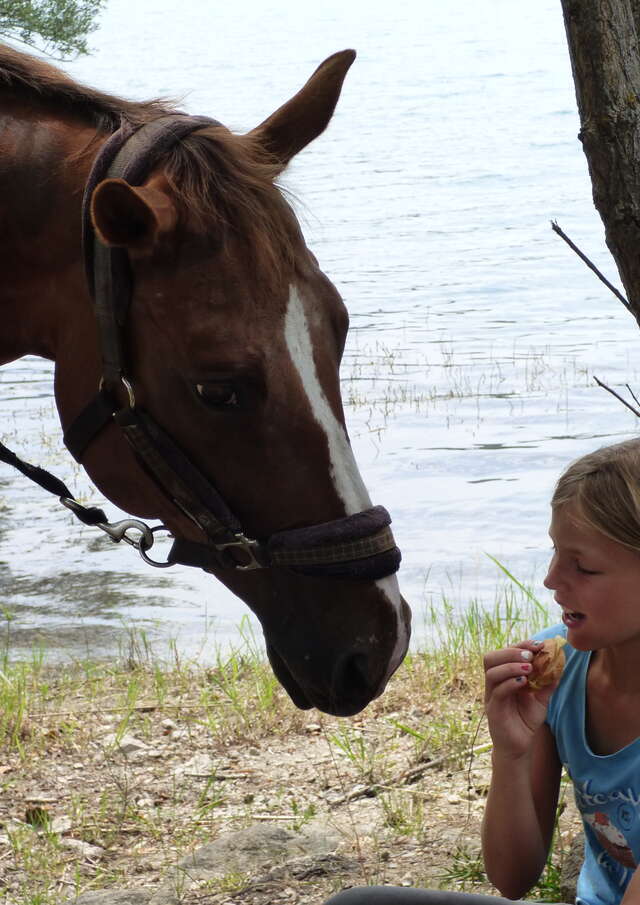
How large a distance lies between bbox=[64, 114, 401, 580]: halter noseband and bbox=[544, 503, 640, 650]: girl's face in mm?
384

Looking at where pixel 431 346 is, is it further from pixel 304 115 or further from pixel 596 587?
pixel 596 587

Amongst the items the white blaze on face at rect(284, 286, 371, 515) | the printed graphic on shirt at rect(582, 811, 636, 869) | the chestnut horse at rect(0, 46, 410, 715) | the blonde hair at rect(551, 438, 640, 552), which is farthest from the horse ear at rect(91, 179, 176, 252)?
the printed graphic on shirt at rect(582, 811, 636, 869)

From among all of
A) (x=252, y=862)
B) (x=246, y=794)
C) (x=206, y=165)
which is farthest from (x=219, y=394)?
(x=246, y=794)

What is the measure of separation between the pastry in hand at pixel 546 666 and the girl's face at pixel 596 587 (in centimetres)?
10

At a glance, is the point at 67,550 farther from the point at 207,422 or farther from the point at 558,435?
the point at 207,422

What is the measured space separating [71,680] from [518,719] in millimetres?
2836

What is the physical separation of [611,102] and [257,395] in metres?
1.10

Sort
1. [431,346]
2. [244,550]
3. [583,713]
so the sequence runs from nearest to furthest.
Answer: [583,713], [244,550], [431,346]

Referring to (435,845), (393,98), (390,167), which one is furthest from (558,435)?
(393,98)

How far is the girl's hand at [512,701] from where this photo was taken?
5.86ft

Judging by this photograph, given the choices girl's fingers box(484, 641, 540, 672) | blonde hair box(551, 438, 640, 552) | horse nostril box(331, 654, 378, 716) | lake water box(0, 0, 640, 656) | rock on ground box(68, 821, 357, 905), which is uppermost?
blonde hair box(551, 438, 640, 552)

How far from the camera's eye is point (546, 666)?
1821 millimetres

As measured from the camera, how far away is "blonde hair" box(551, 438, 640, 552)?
5.64ft

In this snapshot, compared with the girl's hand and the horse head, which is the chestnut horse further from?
the girl's hand
